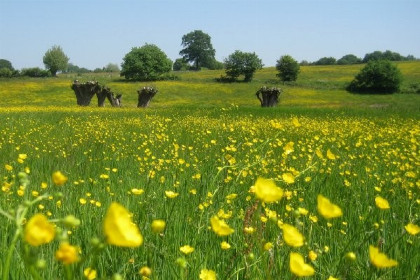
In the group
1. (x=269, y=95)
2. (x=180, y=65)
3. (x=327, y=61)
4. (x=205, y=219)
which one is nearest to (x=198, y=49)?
(x=180, y=65)

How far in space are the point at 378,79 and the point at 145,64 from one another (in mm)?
33095

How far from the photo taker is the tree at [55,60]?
3900 inches

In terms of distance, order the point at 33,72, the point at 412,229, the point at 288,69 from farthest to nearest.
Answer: the point at 33,72 → the point at 288,69 → the point at 412,229

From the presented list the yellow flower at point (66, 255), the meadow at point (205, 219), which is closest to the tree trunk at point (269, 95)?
the meadow at point (205, 219)

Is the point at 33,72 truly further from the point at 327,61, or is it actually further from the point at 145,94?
the point at 327,61

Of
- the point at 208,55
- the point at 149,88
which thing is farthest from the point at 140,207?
the point at 208,55

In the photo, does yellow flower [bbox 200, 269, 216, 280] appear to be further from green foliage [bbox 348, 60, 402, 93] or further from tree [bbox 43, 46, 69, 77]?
tree [bbox 43, 46, 69, 77]

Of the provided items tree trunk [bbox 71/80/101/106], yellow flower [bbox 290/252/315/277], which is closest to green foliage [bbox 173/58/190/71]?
tree trunk [bbox 71/80/101/106]

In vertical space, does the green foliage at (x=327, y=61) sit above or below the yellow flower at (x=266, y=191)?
above

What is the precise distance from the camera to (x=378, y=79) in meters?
47.4

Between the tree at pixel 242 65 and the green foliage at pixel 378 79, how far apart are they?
53.8ft

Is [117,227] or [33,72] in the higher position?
[33,72]

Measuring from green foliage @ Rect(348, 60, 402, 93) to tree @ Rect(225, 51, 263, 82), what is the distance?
16384mm

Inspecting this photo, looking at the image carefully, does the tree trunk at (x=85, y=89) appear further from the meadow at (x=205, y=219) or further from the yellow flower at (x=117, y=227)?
the yellow flower at (x=117, y=227)
